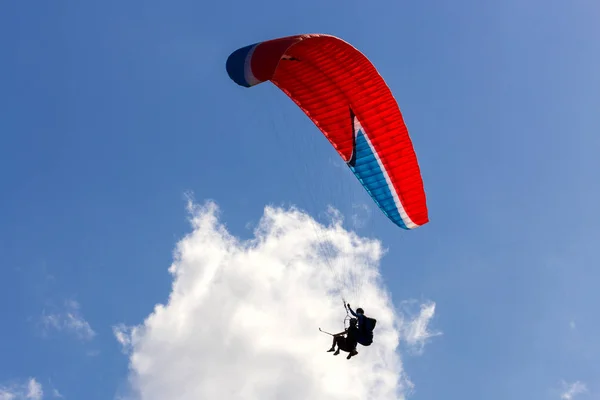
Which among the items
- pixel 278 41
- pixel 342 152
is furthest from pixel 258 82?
pixel 342 152

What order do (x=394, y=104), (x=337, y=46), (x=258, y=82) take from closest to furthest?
1. (x=258, y=82)
2. (x=337, y=46)
3. (x=394, y=104)

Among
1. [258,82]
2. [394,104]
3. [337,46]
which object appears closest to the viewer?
[258,82]

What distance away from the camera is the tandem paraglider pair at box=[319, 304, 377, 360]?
2223 cm

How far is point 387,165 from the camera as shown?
23656 mm

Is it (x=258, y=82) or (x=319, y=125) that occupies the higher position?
(x=319, y=125)

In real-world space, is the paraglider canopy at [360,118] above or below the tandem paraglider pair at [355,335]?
above

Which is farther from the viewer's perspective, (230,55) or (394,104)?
(394,104)

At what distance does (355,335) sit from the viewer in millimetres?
22328

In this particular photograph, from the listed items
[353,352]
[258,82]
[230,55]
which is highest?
[230,55]

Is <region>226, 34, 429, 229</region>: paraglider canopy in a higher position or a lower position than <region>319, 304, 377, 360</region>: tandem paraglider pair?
higher

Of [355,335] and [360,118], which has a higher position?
[360,118]

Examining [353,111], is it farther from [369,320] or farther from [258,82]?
[369,320]

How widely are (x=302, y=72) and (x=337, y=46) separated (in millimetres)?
1440

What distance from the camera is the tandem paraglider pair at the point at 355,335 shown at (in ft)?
72.9
